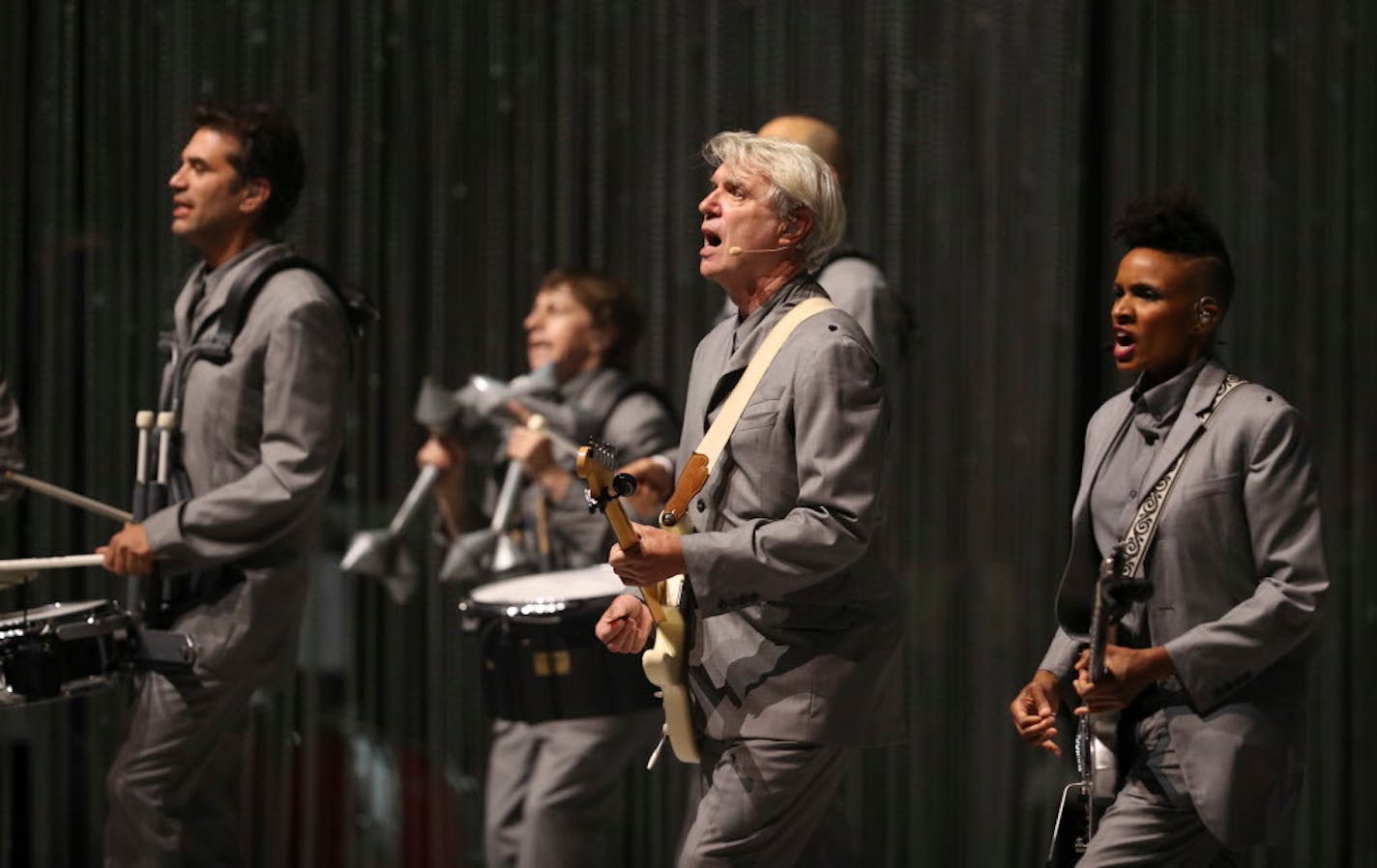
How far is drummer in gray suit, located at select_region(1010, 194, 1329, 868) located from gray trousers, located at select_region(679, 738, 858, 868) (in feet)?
1.41

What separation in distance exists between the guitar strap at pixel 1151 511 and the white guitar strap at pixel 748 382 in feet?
2.10

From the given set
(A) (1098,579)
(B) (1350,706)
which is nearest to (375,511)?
(B) (1350,706)

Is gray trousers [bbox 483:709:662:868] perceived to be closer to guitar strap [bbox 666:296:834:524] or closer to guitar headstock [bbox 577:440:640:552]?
guitar strap [bbox 666:296:834:524]

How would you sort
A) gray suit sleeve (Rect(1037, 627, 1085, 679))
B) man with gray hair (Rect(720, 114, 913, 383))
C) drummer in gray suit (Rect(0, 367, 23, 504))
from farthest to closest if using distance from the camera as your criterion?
drummer in gray suit (Rect(0, 367, 23, 504))
man with gray hair (Rect(720, 114, 913, 383))
gray suit sleeve (Rect(1037, 627, 1085, 679))

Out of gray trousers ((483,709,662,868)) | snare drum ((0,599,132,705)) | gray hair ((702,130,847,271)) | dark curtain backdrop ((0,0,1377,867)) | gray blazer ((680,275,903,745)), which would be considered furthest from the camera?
dark curtain backdrop ((0,0,1377,867))

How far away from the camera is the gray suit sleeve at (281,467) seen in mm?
4020

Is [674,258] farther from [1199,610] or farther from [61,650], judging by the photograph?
[1199,610]

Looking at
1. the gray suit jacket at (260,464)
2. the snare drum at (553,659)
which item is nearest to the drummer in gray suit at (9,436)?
the gray suit jacket at (260,464)

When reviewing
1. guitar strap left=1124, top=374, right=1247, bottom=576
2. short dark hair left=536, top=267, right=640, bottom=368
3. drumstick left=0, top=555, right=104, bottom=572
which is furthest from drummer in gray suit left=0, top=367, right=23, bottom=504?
guitar strap left=1124, top=374, right=1247, bottom=576

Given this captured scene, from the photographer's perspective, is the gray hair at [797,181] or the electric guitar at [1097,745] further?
the gray hair at [797,181]

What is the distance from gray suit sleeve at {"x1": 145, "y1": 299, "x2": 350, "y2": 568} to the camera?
13.2 ft

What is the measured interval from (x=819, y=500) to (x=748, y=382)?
0.86ft

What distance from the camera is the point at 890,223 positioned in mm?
5629

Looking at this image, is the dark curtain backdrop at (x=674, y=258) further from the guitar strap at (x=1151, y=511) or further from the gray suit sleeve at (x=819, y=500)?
the gray suit sleeve at (x=819, y=500)
